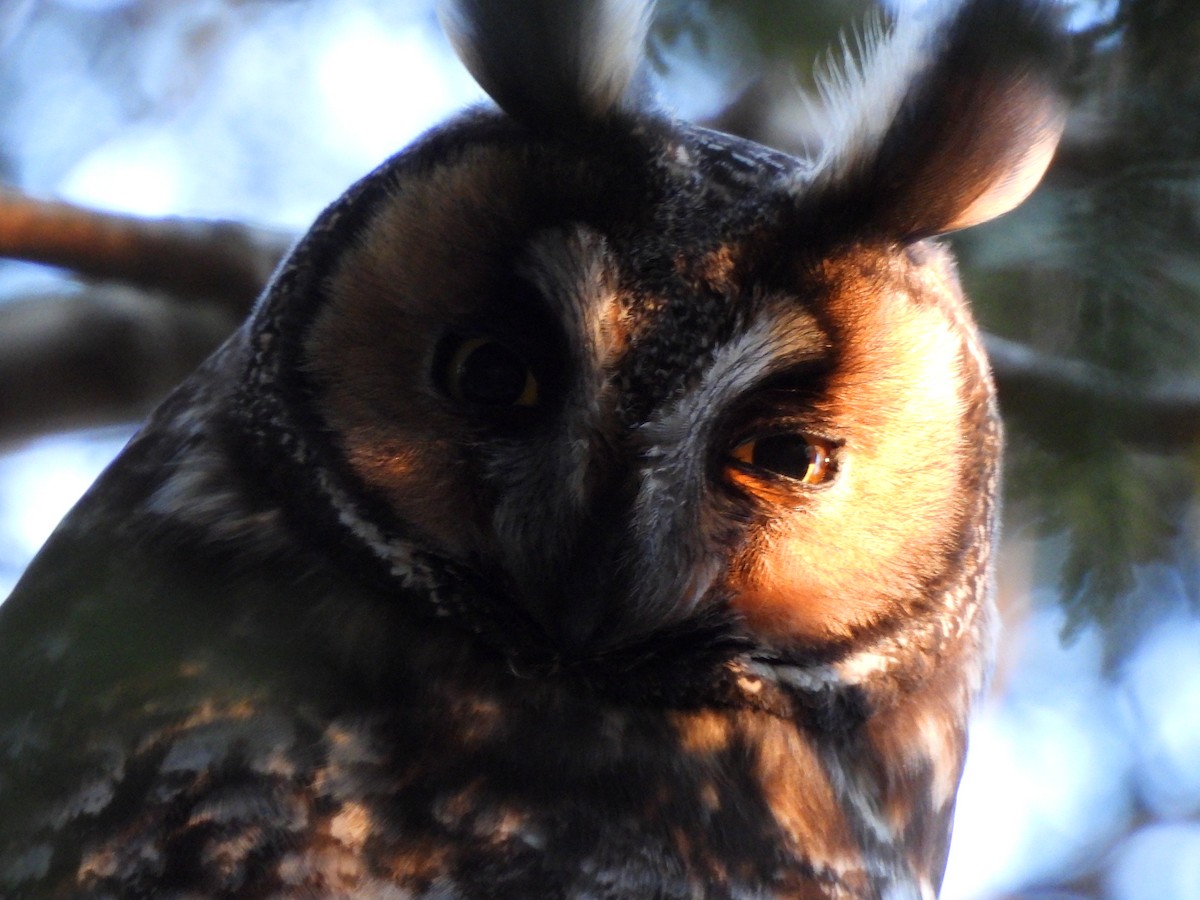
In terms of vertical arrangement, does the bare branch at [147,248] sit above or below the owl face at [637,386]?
above

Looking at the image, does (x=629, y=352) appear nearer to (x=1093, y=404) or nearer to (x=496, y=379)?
(x=496, y=379)

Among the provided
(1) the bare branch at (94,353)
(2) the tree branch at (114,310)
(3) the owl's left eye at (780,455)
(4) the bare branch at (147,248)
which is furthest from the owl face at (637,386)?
(1) the bare branch at (94,353)

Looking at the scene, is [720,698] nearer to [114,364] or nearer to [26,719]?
[26,719]

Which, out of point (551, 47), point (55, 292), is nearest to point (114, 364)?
point (55, 292)

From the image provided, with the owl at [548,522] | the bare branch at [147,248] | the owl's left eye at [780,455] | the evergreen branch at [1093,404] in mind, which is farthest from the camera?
the bare branch at [147,248]

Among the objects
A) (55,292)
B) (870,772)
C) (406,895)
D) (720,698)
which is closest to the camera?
(406,895)

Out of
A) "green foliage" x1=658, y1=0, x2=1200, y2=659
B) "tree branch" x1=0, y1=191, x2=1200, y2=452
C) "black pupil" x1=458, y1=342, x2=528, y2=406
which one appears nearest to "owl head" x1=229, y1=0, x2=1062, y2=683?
"black pupil" x1=458, y1=342, x2=528, y2=406

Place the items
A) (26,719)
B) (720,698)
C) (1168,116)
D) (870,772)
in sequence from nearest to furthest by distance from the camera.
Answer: (1168,116) < (26,719) < (720,698) < (870,772)

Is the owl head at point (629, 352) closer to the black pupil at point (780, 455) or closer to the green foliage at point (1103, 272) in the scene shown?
the black pupil at point (780, 455)
